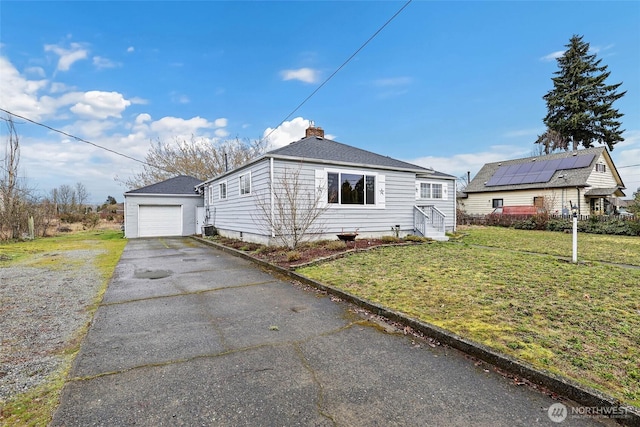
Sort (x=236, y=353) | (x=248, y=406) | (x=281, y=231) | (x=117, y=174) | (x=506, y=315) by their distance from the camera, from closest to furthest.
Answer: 1. (x=248, y=406)
2. (x=236, y=353)
3. (x=506, y=315)
4. (x=281, y=231)
5. (x=117, y=174)

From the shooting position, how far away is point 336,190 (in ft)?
35.2

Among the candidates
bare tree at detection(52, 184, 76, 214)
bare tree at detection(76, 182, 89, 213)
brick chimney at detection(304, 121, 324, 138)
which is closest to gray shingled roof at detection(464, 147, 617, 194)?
brick chimney at detection(304, 121, 324, 138)

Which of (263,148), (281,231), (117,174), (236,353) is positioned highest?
(263,148)

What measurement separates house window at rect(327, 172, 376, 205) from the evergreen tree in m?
29.1

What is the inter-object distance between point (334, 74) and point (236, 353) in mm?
9111

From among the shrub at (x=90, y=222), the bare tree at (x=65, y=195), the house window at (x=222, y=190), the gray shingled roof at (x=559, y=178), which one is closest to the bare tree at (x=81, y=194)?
the bare tree at (x=65, y=195)

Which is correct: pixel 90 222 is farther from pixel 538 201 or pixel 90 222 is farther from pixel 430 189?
pixel 538 201

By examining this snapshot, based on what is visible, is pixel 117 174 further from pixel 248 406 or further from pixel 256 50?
pixel 248 406

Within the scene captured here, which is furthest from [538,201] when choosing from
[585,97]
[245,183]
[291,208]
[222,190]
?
[222,190]

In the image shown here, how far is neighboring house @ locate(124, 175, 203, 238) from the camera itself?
17.2m

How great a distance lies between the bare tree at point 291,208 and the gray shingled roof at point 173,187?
11.1 m

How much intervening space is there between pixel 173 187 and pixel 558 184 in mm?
26812

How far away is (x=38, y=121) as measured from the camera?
1289 cm

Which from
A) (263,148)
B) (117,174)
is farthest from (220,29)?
(117,174)
